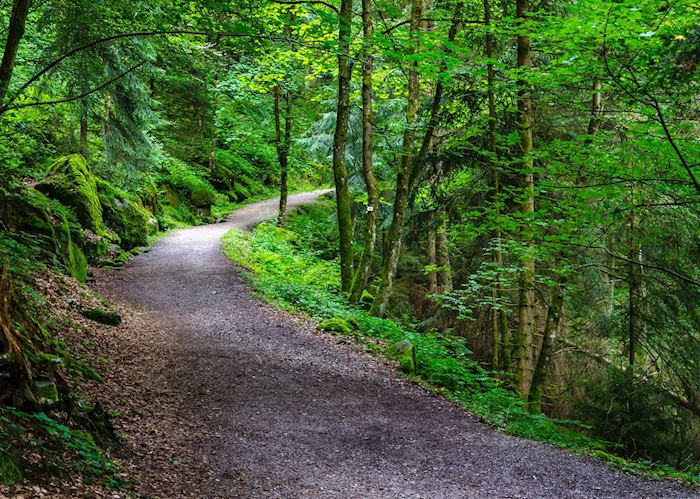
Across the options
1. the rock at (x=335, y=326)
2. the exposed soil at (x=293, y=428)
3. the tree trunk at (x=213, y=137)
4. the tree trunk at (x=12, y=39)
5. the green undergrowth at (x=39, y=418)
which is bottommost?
the exposed soil at (x=293, y=428)

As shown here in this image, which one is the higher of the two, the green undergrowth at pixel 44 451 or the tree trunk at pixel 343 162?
the tree trunk at pixel 343 162

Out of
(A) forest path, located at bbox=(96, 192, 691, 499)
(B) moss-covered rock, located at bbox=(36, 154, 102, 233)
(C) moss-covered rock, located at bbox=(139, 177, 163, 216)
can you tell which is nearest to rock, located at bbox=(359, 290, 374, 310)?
(A) forest path, located at bbox=(96, 192, 691, 499)

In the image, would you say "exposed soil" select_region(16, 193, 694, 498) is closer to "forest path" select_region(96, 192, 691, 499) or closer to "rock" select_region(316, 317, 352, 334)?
"forest path" select_region(96, 192, 691, 499)

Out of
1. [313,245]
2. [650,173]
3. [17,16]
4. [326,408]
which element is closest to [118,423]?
[326,408]

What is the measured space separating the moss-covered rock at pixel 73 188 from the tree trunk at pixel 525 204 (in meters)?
11.3

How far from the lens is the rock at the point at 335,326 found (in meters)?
10.9

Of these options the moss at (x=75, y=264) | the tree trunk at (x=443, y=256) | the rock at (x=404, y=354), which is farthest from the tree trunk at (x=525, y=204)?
the moss at (x=75, y=264)

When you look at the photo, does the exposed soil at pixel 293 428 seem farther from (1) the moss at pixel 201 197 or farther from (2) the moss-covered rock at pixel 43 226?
(1) the moss at pixel 201 197

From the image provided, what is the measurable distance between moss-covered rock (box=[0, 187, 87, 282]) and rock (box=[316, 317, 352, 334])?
5120 mm

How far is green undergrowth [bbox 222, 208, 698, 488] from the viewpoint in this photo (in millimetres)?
7196

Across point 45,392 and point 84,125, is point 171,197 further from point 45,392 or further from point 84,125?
point 45,392

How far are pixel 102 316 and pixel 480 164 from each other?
317 inches

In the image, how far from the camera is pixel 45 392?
4.21 metres

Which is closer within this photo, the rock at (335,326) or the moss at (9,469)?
the moss at (9,469)
